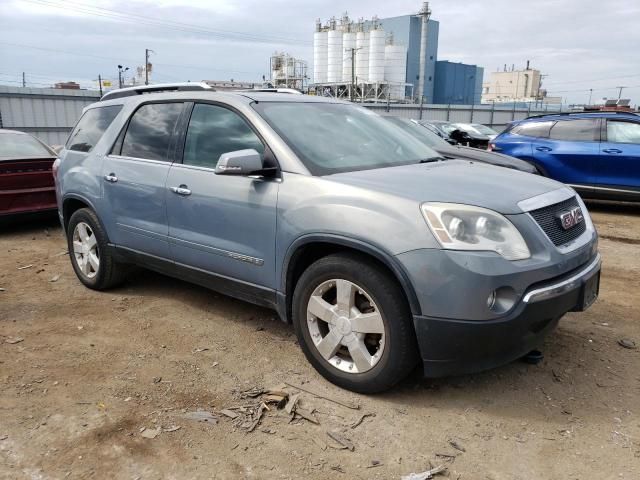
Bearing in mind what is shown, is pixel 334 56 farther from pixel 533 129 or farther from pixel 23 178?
pixel 23 178

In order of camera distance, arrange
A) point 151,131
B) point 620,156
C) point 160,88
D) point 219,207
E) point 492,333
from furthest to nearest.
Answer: point 620,156, point 160,88, point 151,131, point 219,207, point 492,333

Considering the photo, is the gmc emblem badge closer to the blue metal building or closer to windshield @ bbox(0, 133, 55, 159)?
windshield @ bbox(0, 133, 55, 159)

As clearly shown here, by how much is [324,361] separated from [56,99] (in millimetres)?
20736

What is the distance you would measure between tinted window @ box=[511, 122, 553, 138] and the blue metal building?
183ft

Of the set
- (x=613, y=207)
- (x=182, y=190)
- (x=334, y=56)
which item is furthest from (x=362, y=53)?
(x=182, y=190)

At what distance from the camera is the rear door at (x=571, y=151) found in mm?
8930

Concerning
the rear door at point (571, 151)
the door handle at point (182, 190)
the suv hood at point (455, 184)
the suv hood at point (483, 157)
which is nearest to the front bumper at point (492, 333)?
the suv hood at point (455, 184)

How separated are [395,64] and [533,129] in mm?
46240

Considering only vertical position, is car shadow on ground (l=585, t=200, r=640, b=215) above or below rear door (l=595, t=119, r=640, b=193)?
below

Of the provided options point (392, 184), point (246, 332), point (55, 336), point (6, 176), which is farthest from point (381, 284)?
point (6, 176)

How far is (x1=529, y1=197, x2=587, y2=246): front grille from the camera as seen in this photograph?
2.95m

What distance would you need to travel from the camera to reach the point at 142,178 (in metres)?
4.25

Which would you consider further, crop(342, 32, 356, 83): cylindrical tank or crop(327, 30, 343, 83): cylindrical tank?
crop(327, 30, 343, 83): cylindrical tank

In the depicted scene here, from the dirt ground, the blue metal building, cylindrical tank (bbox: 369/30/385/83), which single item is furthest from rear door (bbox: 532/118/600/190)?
the blue metal building
